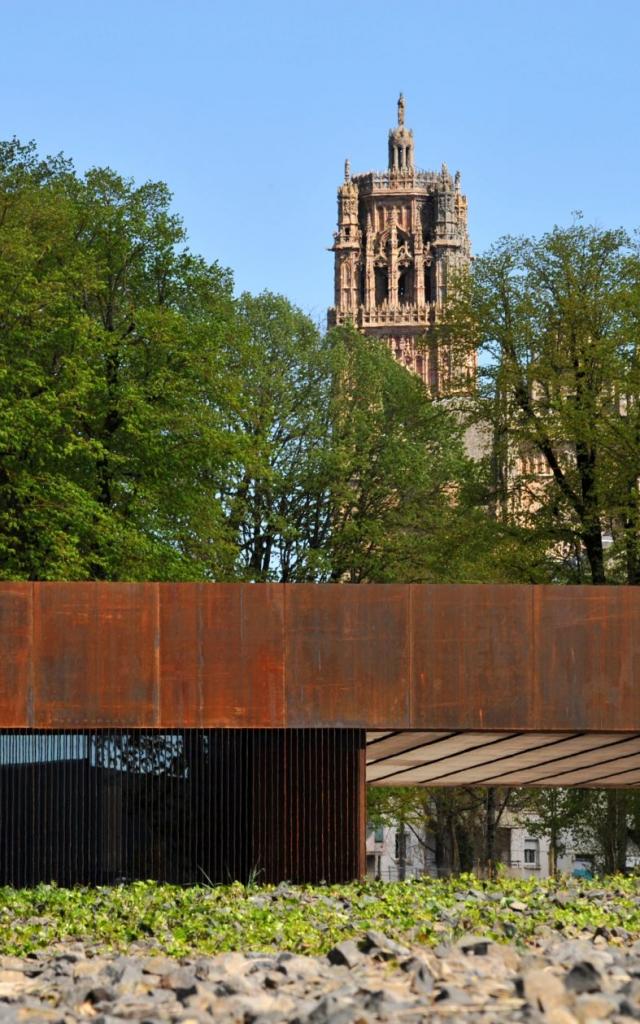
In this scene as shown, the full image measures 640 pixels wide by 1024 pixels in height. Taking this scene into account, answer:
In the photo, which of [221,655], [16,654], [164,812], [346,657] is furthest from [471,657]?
[16,654]

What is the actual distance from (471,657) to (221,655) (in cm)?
311

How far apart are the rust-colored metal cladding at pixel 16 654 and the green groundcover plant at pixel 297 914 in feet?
7.28

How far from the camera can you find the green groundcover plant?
1465 cm

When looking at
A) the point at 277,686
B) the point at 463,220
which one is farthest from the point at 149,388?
the point at 463,220

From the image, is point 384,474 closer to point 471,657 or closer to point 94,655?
point 471,657

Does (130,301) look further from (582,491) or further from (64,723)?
(64,723)

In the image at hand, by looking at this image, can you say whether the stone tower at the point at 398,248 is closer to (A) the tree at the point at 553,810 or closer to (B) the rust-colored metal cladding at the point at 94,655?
(A) the tree at the point at 553,810

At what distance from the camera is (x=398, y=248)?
360 ft

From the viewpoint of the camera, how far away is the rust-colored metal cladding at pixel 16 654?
71.0 ft

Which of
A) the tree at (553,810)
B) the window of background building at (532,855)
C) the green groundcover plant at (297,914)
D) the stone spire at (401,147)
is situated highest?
the stone spire at (401,147)

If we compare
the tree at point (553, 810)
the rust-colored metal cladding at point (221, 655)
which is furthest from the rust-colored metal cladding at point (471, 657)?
the tree at point (553, 810)

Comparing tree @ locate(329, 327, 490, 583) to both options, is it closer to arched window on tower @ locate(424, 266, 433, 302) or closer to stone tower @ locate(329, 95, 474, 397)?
stone tower @ locate(329, 95, 474, 397)

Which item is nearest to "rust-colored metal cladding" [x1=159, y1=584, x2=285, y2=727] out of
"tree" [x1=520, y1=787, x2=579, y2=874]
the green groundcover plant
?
the green groundcover plant

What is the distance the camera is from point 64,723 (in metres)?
21.7
